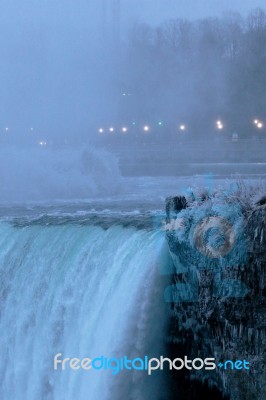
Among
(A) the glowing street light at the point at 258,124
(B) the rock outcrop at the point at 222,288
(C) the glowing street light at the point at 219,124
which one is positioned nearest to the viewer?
(B) the rock outcrop at the point at 222,288

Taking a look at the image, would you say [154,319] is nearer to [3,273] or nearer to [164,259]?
[164,259]

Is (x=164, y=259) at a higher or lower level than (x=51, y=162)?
lower

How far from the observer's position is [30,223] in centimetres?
1806

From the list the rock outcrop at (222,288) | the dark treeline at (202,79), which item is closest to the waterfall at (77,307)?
the rock outcrop at (222,288)

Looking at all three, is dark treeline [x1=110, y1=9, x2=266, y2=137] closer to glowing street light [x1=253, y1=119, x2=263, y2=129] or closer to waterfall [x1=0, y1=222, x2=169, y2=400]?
glowing street light [x1=253, y1=119, x2=263, y2=129]

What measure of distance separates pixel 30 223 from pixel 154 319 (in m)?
6.32

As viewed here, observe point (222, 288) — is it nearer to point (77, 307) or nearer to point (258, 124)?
point (77, 307)

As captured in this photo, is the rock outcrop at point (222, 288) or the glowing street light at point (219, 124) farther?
the glowing street light at point (219, 124)

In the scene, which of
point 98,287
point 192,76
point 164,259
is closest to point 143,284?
point 164,259

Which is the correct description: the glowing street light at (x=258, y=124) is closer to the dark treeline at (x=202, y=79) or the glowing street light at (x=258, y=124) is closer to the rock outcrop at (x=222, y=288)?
the dark treeline at (x=202, y=79)

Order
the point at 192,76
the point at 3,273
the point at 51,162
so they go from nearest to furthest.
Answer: the point at 3,273 → the point at 51,162 → the point at 192,76

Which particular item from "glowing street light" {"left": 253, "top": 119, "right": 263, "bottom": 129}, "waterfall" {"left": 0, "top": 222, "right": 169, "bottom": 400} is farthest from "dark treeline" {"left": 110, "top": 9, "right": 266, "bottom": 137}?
"waterfall" {"left": 0, "top": 222, "right": 169, "bottom": 400}

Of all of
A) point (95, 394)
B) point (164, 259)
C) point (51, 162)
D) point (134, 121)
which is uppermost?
point (134, 121)

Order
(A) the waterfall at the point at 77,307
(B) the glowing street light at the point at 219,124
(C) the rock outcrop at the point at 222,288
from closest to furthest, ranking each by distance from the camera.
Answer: (C) the rock outcrop at the point at 222,288
(A) the waterfall at the point at 77,307
(B) the glowing street light at the point at 219,124
